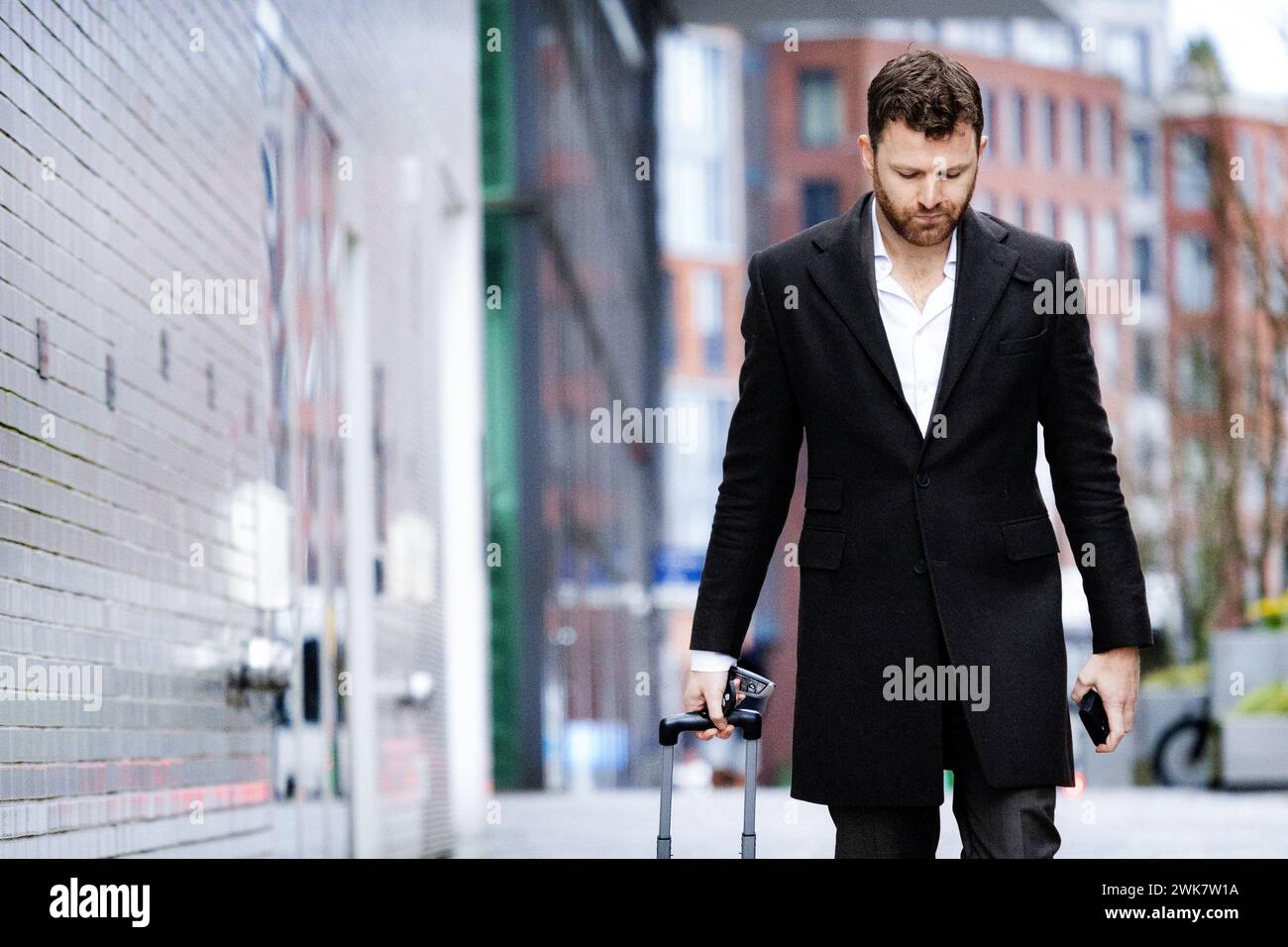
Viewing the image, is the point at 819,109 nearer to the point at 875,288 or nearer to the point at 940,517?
the point at 875,288

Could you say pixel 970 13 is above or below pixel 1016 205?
below

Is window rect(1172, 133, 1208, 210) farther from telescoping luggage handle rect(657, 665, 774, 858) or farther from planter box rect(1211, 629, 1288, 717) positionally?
telescoping luggage handle rect(657, 665, 774, 858)

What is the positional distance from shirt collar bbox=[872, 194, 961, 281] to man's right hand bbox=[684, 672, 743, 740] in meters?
0.73

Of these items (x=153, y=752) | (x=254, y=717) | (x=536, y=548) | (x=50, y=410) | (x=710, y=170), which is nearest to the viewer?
(x=50, y=410)

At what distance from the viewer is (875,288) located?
11.6ft

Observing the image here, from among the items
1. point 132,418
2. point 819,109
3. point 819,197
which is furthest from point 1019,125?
point 132,418

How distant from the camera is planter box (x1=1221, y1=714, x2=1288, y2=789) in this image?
51.3 ft

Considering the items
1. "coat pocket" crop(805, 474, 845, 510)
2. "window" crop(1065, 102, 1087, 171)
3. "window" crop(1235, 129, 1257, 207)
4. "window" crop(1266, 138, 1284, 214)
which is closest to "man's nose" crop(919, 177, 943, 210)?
"coat pocket" crop(805, 474, 845, 510)

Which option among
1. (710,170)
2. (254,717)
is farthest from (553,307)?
(710,170)

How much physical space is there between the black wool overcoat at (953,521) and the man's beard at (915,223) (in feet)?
0.27

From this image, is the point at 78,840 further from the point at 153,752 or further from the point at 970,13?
the point at 970,13

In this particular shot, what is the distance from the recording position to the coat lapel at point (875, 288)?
11.3ft

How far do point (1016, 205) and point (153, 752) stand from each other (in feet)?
190
